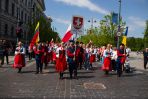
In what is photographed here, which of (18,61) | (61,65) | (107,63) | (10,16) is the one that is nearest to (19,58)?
(18,61)

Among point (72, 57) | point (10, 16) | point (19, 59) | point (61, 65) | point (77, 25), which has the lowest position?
point (61, 65)

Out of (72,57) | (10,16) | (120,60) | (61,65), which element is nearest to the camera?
(61,65)

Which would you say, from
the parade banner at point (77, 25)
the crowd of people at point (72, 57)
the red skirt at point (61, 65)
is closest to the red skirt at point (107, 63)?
the crowd of people at point (72, 57)

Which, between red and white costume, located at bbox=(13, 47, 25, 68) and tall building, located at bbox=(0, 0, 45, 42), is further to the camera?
tall building, located at bbox=(0, 0, 45, 42)

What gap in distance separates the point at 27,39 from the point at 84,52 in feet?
162

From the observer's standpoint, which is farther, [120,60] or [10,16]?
[10,16]

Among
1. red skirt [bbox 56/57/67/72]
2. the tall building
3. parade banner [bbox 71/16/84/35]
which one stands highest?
the tall building

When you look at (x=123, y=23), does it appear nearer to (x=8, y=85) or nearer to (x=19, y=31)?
(x=19, y=31)

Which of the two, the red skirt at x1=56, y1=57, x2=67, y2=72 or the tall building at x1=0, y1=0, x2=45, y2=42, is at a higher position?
the tall building at x1=0, y1=0, x2=45, y2=42

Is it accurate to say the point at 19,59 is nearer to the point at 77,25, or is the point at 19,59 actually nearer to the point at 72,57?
the point at 72,57

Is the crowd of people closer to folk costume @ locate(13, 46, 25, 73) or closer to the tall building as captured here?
folk costume @ locate(13, 46, 25, 73)

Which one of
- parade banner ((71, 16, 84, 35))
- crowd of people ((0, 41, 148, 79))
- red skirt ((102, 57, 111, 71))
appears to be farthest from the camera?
red skirt ((102, 57, 111, 71))

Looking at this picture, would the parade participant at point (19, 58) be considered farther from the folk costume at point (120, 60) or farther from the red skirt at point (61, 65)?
the folk costume at point (120, 60)

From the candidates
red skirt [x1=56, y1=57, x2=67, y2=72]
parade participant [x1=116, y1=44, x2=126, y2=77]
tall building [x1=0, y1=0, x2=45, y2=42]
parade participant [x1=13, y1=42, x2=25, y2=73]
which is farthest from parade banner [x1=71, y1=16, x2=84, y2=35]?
tall building [x1=0, y1=0, x2=45, y2=42]
